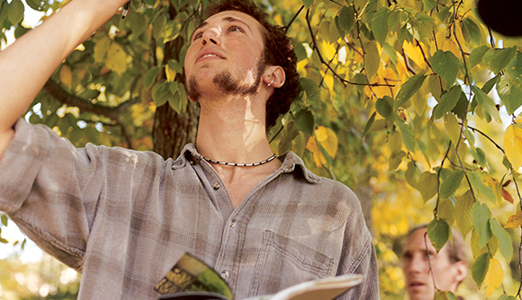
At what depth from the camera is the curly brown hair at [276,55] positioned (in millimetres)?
2318

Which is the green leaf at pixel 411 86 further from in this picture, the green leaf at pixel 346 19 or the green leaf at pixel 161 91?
the green leaf at pixel 161 91

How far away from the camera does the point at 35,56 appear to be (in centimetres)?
122

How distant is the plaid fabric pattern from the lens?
51.2 inches

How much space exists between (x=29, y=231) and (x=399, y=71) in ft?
6.00

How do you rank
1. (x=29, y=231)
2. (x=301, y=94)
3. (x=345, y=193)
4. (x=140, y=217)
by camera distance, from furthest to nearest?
(x=301, y=94), (x=345, y=193), (x=140, y=217), (x=29, y=231)

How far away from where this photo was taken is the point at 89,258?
137cm

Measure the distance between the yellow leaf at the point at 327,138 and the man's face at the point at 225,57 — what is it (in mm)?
463

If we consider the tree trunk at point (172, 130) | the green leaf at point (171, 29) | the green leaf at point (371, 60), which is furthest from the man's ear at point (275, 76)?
the tree trunk at point (172, 130)

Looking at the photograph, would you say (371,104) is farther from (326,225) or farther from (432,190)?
(326,225)

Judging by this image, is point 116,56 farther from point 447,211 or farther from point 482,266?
point 482,266

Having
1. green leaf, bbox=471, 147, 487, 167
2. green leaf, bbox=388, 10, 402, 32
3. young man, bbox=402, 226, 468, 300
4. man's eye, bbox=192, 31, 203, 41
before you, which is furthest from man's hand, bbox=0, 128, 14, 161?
young man, bbox=402, 226, 468, 300

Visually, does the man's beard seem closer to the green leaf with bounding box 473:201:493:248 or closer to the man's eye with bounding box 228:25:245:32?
the man's eye with bounding box 228:25:245:32

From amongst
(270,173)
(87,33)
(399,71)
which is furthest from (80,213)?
(399,71)

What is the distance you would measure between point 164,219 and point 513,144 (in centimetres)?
117
